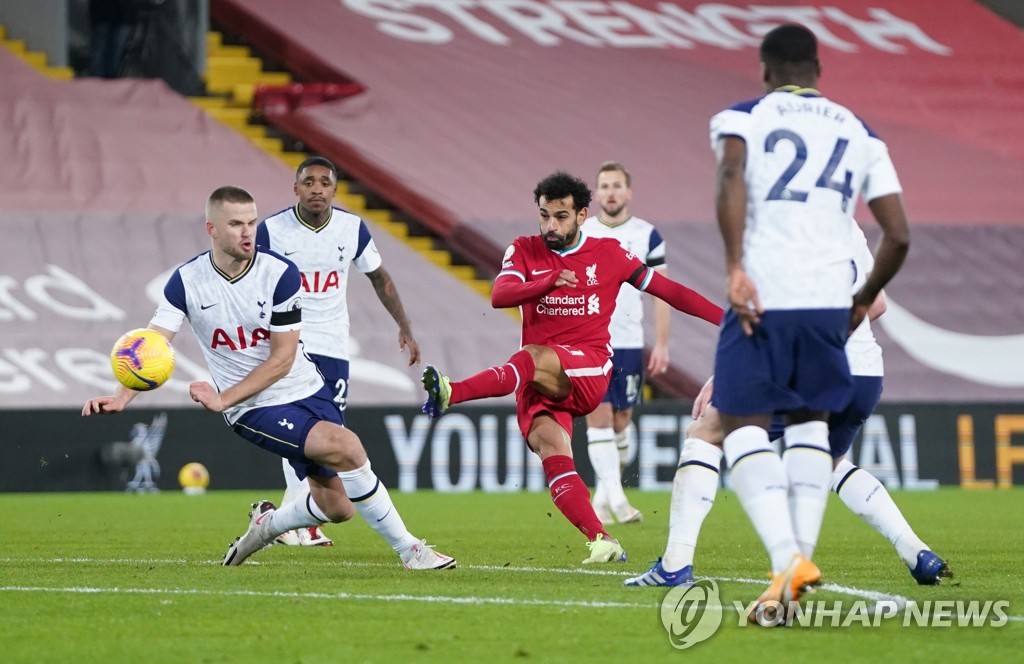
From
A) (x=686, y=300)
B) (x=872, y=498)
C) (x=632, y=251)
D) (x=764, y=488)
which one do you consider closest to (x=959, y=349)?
(x=632, y=251)

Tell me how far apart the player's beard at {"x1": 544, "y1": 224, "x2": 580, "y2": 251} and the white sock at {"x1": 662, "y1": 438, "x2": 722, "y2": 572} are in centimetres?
200

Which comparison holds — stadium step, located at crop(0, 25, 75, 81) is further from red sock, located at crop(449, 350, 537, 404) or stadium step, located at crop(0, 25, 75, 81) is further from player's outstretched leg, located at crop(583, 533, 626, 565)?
player's outstretched leg, located at crop(583, 533, 626, 565)

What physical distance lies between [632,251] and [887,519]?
15.1 ft

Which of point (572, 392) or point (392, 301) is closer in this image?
point (572, 392)

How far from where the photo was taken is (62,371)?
1639 cm

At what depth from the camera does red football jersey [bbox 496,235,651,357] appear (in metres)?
7.92

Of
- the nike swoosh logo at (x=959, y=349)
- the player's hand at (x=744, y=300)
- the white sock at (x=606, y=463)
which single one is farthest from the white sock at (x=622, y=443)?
the nike swoosh logo at (x=959, y=349)

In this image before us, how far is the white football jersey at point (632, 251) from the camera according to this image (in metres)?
11.1

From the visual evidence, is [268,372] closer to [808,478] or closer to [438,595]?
[438,595]

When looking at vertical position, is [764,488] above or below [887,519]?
above

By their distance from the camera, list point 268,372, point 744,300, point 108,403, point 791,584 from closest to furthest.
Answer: point 791,584
point 744,300
point 108,403
point 268,372

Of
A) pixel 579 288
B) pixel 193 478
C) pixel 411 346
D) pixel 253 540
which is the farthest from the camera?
pixel 193 478

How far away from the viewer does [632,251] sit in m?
11.1

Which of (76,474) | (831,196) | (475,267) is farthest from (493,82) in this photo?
(831,196)
